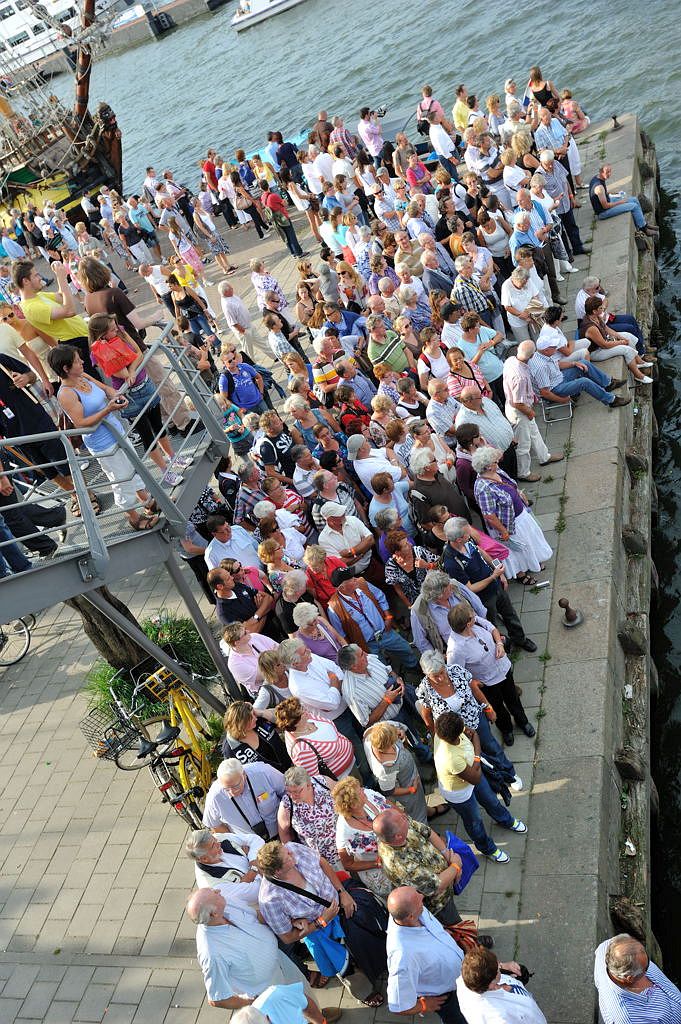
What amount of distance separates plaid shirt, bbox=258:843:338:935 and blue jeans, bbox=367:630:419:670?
7.32 ft

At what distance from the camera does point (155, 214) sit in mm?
20391

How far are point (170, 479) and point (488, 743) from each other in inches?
136

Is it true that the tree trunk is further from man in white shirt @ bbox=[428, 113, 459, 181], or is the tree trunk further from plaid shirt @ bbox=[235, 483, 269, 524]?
man in white shirt @ bbox=[428, 113, 459, 181]

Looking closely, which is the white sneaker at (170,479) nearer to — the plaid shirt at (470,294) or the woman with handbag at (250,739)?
the woman with handbag at (250,739)

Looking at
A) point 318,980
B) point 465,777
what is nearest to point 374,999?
point 318,980

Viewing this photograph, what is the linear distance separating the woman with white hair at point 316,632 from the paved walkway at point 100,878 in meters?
1.55

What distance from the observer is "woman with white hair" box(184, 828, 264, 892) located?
4988 millimetres

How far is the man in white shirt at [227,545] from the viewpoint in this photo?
747 cm

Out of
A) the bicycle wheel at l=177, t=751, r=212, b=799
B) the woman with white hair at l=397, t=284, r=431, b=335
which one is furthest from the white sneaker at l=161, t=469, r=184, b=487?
the woman with white hair at l=397, t=284, r=431, b=335

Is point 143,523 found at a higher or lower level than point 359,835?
higher

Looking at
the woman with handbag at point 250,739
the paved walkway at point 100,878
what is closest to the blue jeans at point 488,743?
the paved walkway at point 100,878

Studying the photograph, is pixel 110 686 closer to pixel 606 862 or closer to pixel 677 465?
pixel 606 862

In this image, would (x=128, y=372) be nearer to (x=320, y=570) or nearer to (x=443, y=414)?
(x=320, y=570)

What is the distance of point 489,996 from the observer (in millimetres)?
4207
